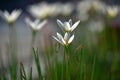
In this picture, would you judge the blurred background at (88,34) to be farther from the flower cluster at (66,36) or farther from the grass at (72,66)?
the flower cluster at (66,36)

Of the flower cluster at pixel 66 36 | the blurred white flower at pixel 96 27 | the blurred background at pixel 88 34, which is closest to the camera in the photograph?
the flower cluster at pixel 66 36

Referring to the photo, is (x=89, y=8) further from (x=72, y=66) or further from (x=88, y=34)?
(x=72, y=66)

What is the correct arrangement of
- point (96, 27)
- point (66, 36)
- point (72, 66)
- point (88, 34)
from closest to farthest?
point (66, 36)
point (72, 66)
point (88, 34)
point (96, 27)

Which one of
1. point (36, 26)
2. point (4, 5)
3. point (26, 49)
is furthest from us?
point (4, 5)

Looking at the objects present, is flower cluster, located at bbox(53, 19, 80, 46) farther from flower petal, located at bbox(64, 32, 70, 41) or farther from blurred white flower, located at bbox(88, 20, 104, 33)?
blurred white flower, located at bbox(88, 20, 104, 33)

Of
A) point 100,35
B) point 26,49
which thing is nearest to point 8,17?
point 100,35

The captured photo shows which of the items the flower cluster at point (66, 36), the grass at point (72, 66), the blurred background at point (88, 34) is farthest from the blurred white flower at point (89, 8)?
the flower cluster at point (66, 36)

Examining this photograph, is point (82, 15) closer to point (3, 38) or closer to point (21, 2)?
point (3, 38)

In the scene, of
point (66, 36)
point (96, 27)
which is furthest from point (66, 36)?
point (96, 27)
